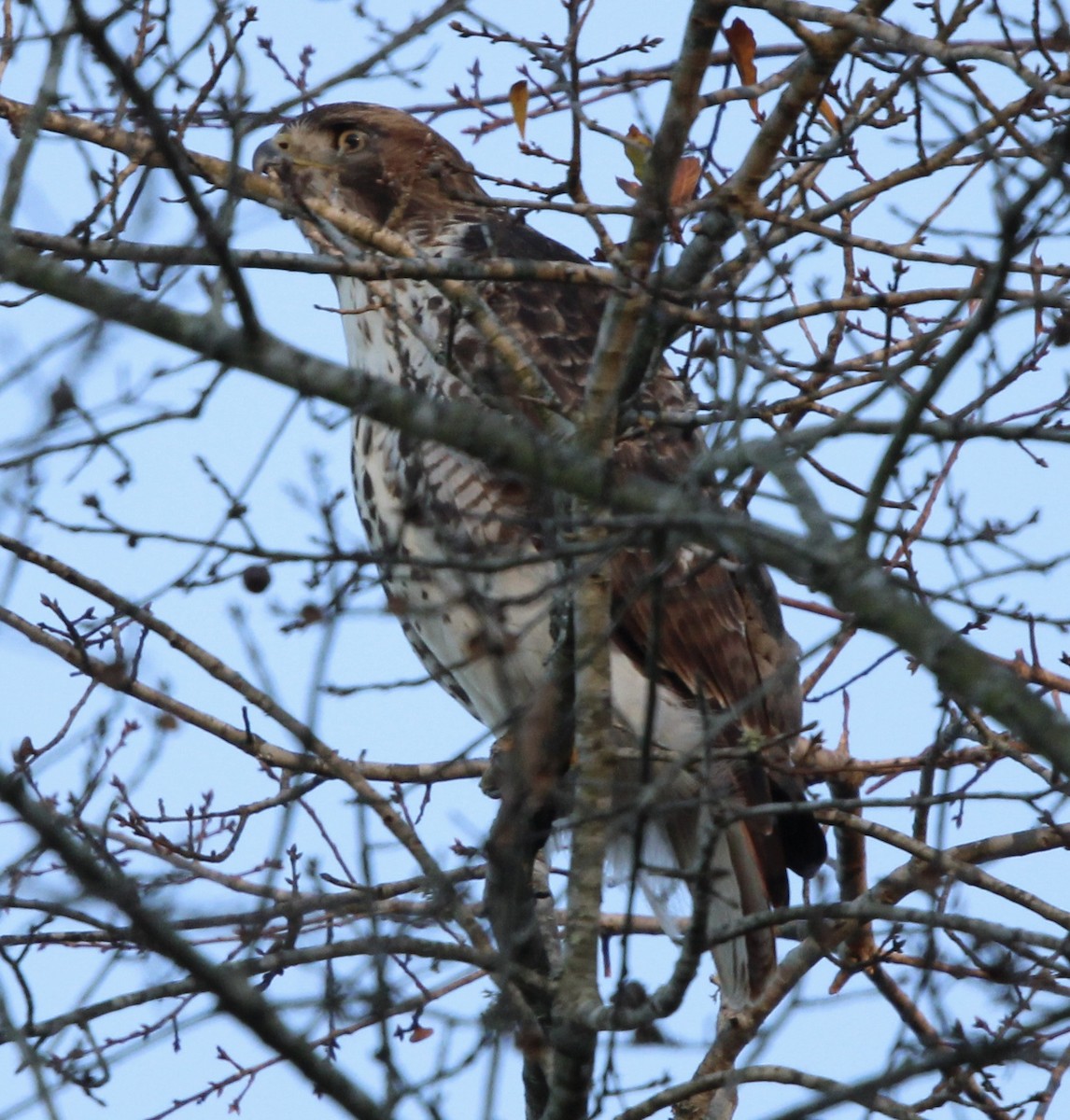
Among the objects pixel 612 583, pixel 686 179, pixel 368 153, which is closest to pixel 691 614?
pixel 612 583

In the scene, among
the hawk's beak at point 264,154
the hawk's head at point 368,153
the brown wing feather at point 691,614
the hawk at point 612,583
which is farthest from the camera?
the hawk's head at point 368,153

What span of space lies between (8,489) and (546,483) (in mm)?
934

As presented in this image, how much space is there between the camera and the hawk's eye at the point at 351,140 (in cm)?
569

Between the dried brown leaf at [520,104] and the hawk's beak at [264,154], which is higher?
the hawk's beak at [264,154]

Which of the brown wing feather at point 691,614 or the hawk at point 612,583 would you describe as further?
the brown wing feather at point 691,614

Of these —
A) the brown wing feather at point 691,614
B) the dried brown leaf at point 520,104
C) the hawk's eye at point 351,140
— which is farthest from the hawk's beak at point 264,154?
the dried brown leaf at point 520,104

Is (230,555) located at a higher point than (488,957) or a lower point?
higher

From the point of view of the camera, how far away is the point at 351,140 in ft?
18.7

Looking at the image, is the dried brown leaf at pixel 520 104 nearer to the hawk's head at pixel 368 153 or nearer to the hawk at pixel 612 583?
the hawk at pixel 612 583

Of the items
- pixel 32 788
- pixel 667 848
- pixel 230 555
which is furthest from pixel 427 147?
pixel 230 555

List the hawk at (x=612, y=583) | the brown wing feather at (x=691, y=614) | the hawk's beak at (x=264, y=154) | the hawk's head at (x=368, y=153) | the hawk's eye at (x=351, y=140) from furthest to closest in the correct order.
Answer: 1. the hawk's eye at (x=351, y=140)
2. the hawk's head at (x=368, y=153)
3. the hawk's beak at (x=264, y=154)
4. the brown wing feather at (x=691, y=614)
5. the hawk at (x=612, y=583)

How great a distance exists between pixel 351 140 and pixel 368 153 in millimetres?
117

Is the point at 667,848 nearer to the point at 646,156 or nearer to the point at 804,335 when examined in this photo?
the point at 804,335

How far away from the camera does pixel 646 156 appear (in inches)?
120
